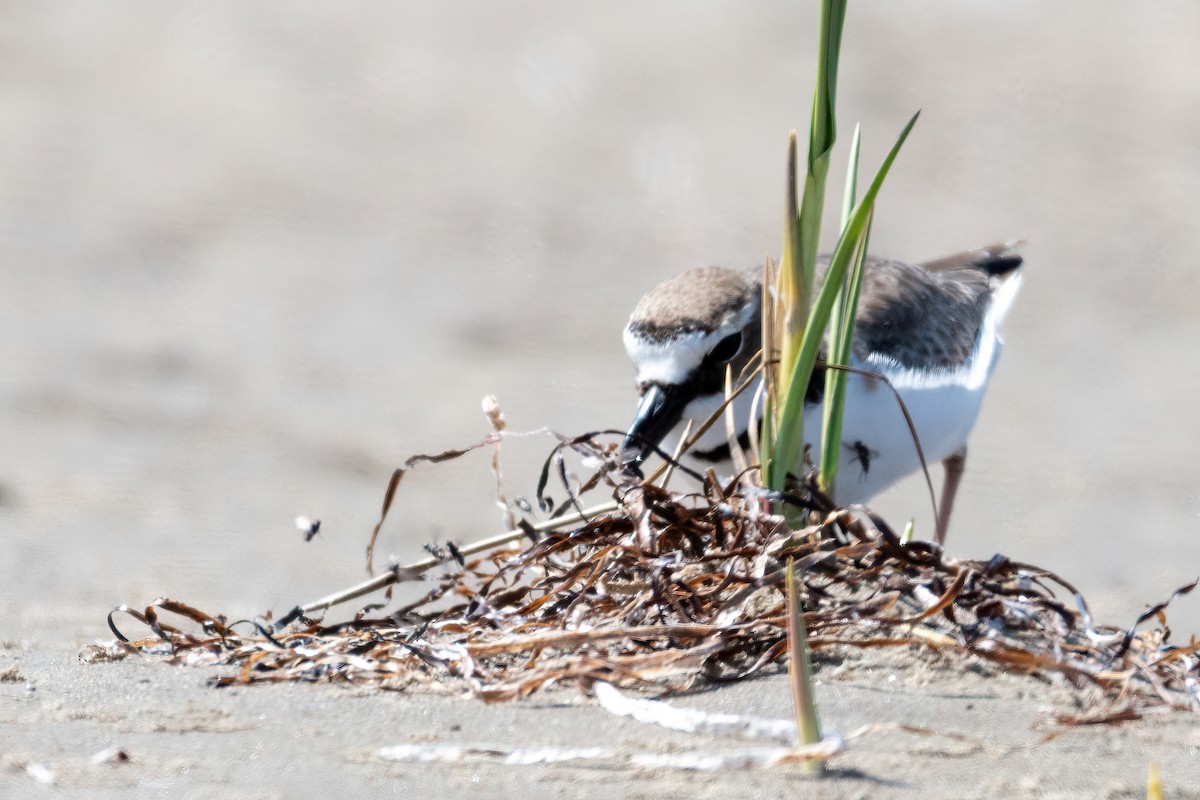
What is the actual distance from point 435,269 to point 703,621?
5771 millimetres

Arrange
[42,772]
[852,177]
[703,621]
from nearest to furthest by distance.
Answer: [42,772], [703,621], [852,177]

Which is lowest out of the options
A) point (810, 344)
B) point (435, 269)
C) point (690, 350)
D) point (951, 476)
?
point (810, 344)

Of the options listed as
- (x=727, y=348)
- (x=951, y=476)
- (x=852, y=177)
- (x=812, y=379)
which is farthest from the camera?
(x=951, y=476)

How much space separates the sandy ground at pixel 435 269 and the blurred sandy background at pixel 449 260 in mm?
21

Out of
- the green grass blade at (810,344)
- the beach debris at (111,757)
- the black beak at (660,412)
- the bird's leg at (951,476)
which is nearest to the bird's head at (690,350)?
the black beak at (660,412)

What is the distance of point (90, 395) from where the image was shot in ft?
21.1

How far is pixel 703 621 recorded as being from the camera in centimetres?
212

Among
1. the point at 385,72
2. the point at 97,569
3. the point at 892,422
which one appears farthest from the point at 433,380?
the point at 892,422

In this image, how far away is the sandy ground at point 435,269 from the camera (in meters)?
5.32

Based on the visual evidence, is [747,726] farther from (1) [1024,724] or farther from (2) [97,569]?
(2) [97,569]

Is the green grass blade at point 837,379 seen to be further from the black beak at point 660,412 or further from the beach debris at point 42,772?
the beach debris at point 42,772

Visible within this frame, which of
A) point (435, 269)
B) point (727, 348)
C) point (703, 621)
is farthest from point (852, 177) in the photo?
point (435, 269)

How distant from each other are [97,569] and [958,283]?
2.69 m

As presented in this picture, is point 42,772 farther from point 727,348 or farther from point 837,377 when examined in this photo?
point 727,348
